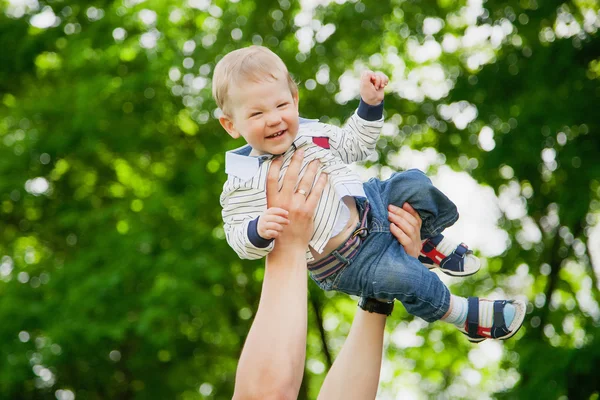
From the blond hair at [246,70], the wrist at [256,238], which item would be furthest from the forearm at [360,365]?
the blond hair at [246,70]

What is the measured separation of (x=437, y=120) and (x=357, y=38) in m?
1.69

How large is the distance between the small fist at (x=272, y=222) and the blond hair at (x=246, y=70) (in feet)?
1.54

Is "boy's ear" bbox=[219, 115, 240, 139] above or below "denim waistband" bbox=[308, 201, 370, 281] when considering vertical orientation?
above

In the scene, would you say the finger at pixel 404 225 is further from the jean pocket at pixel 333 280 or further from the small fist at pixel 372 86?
the small fist at pixel 372 86

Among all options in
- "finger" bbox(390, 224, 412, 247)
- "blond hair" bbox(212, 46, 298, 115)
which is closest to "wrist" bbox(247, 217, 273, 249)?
"blond hair" bbox(212, 46, 298, 115)

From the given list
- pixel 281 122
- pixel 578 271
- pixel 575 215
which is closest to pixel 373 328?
pixel 281 122

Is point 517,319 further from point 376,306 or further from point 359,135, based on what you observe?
point 359,135

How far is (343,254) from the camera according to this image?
3506mm

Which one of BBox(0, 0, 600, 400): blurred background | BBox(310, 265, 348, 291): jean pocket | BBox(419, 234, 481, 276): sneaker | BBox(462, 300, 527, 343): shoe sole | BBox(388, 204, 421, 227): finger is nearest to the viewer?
BBox(310, 265, 348, 291): jean pocket

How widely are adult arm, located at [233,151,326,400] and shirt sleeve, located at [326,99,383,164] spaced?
0.16 metres

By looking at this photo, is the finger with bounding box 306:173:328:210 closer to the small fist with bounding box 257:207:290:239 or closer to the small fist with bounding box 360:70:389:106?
the small fist with bounding box 257:207:290:239

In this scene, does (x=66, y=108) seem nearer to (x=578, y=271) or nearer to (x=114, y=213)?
(x=114, y=213)

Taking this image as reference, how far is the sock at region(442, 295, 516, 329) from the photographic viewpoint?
373cm

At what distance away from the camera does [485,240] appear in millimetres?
15695
